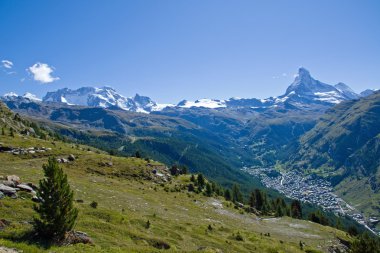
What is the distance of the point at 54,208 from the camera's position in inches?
1276

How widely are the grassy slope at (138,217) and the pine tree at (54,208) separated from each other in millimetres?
2209

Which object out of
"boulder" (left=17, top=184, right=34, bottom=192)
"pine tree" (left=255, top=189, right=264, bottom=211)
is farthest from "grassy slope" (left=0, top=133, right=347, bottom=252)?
"pine tree" (left=255, top=189, right=264, bottom=211)

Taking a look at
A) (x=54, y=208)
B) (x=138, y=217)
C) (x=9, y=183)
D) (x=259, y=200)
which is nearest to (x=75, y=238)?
(x=54, y=208)

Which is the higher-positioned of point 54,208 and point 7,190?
point 54,208

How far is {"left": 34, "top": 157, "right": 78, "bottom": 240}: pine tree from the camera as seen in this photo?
32.1m

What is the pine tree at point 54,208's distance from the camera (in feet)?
105

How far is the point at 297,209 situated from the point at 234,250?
413 ft

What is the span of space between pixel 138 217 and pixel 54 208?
71.8 feet

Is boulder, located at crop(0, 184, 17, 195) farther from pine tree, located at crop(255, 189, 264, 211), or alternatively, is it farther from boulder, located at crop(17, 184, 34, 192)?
pine tree, located at crop(255, 189, 264, 211)

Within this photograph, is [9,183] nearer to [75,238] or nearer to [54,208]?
[54,208]

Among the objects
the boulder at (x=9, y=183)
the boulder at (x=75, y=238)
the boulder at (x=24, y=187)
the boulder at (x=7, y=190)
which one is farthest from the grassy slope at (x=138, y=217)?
the boulder at (x=9, y=183)

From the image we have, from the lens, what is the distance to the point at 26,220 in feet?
125

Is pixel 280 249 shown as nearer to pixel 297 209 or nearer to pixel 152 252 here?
pixel 152 252

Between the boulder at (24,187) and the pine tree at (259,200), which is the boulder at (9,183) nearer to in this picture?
the boulder at (24,187)
